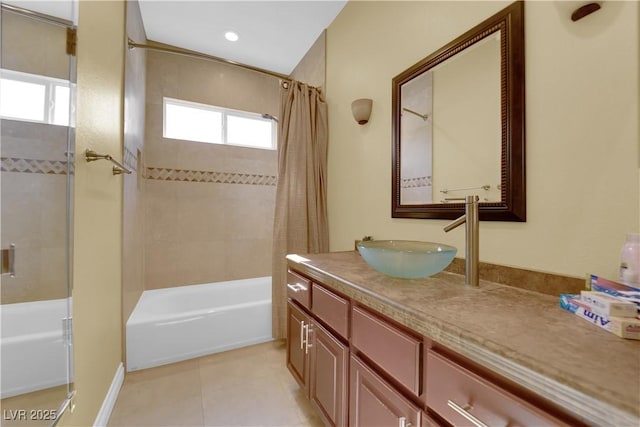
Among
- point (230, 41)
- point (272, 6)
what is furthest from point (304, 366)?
point (230, 41)

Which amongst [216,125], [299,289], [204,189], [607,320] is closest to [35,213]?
[299,289]

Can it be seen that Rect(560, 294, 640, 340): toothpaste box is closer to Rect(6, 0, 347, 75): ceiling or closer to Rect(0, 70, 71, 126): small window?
Rect(0, 70, 71, 126): small window

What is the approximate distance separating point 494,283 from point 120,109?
223 cm

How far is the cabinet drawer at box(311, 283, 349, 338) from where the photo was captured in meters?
0.98

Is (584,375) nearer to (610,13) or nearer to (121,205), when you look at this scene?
(610,13)

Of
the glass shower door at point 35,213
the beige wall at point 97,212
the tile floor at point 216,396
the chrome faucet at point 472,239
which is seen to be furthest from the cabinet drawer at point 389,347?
the beige wall at point 97,212

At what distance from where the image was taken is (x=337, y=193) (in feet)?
6.75

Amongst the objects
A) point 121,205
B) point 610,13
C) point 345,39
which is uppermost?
point 345,39

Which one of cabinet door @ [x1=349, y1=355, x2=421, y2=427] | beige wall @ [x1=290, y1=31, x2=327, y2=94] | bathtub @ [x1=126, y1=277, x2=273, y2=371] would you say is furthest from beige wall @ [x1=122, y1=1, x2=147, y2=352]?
cabinet door @ [x1=349, y1=355, x2=421, y2=427]

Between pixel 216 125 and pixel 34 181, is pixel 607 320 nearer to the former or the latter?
pixel 34 181

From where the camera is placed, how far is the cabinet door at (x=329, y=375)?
987mm

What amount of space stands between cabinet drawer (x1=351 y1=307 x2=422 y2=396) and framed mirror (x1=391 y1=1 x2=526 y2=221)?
2.05ft

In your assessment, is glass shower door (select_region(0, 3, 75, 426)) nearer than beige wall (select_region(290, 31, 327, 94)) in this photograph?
Yes

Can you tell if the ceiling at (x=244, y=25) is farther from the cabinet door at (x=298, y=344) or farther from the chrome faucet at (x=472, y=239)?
the cabinet door at (x=298, y=344)
